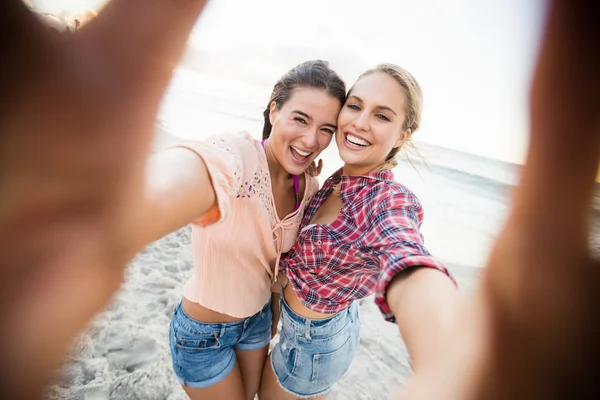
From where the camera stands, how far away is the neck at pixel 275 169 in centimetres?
140

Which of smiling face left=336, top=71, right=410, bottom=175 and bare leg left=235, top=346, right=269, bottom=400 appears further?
bare leg left=235, top=346, right=269, bottom=400

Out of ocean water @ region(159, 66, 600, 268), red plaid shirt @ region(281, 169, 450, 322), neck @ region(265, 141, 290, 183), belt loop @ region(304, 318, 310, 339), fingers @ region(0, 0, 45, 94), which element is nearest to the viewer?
fingers @ region(0, 0, 45, 94)

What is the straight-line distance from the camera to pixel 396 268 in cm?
76

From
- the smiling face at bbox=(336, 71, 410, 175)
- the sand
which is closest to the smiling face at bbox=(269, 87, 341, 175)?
the smiling face at bbox=(336, 71, 410, 175)

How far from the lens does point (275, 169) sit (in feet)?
4.69

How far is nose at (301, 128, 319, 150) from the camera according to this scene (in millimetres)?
1364

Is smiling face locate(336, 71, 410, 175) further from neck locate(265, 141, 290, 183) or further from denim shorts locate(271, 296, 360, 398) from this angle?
denim shorts locate(271, 296, 360, 398)

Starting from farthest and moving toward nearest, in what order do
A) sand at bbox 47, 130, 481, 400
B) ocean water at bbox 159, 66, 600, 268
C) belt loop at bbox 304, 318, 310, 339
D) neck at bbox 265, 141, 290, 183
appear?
ocean water at bbox 159, 66, 600, 268
sand at bbox 47, 130, 481, 400
neck at bbox 265, 141, 290, 183
belt loop at bbox 304, 318, 310, 339

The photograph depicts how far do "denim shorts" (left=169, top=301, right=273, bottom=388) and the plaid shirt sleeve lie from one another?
0.83 metres

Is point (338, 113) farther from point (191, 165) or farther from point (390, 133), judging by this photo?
point (191, 165)

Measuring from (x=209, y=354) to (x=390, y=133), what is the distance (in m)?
1.35

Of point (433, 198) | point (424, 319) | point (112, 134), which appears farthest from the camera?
point (433, 198)

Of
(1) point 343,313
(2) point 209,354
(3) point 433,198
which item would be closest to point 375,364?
(1) point 343,313

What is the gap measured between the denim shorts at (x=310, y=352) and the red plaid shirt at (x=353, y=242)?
0.14 m
